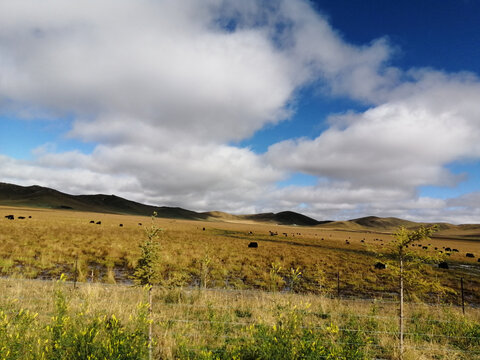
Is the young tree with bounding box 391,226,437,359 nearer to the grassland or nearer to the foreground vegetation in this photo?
the grassland

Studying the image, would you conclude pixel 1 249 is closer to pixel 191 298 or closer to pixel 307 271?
pixel 191 298

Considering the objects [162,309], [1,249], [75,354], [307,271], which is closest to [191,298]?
[162,309]

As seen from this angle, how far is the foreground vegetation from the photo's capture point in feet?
18.9

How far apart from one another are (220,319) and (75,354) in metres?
5.20

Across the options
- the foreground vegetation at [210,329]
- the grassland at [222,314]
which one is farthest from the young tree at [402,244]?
the foreground vegetation at [210,329]

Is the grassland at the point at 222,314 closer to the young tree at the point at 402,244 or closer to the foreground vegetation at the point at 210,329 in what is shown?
the foreground vegetation at the point at 210,329

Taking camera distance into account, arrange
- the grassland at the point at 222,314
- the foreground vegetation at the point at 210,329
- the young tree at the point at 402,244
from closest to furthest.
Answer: the foreground vegetation at the point at 210,329
the grassland at the point at 222,314
the young tree at the point at 402,244

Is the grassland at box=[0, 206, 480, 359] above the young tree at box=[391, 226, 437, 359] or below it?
below

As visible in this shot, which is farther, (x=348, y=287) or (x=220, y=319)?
(x=348, y=287)

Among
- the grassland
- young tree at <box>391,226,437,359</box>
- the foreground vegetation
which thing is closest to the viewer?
the foreground vegetation

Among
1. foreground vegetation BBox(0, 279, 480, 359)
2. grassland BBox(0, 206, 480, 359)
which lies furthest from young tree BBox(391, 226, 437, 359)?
foreground vegetation BBox(0, 279, 480, 359)

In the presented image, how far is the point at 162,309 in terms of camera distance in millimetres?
10875

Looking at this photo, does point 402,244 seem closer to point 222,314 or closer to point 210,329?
point 210,329

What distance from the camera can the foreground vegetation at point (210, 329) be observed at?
576 cm
